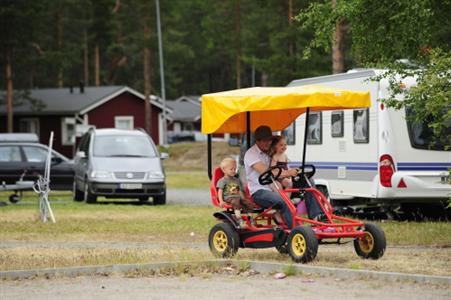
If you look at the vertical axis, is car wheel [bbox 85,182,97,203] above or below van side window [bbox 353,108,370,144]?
below

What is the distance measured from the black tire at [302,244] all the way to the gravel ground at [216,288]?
2.88 feet

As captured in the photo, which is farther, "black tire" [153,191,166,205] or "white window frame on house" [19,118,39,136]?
"white window frame on house" [19,118,39,136]

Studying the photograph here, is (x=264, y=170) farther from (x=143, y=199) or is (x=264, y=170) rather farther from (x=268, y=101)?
(x=143, y=199)

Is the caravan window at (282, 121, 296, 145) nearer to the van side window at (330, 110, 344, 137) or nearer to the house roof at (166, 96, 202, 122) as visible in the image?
the van side window at (330, 110, 344, 137)

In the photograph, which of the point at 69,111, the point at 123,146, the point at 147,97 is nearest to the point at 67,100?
the point at 69,111

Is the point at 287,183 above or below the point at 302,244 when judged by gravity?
above

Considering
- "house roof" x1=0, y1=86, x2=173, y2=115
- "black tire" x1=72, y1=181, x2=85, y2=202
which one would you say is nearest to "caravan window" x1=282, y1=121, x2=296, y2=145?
"black tire" x1=72, y1=181, x2=85, y2=202

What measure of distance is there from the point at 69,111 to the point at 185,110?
3989 centimetres

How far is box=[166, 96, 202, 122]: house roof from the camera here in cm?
10300

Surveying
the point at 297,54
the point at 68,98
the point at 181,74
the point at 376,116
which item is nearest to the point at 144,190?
the point at 376,116

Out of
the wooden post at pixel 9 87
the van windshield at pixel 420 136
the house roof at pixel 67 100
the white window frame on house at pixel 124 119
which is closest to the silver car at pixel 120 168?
the van windshield at pixel 420 136

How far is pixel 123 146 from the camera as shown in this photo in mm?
28672

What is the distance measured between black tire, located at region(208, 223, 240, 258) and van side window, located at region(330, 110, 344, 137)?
346 inches

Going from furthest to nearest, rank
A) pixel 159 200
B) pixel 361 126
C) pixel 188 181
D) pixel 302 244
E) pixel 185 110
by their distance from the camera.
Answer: pixel 185 110, pixel 188 181, pixel 159 200, pixel 361 126, pixel 302 244
